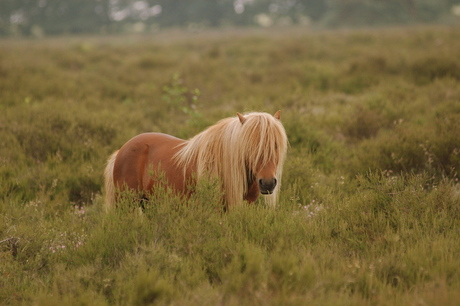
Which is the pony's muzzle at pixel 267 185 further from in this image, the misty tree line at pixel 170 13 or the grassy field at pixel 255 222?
the misty tree line at pixel 170 13

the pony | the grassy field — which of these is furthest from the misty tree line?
the pony

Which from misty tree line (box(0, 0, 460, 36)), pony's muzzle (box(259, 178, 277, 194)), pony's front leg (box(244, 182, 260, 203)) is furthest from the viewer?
misty tree line (box(0, 0, 460, 36))

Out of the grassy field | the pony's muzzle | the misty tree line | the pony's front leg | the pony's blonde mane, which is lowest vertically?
the grassy field

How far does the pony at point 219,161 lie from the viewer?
2.85 m

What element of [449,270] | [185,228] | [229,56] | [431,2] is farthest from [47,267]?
[431,2]

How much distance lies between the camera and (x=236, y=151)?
9.70 feet

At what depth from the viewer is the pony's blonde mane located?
2846 millimetres

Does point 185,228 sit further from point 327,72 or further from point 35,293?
point 327,72

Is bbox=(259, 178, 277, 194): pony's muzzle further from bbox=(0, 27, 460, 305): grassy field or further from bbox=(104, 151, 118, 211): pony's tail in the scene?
bbox=(104, 151, 118, 211): pony's tail

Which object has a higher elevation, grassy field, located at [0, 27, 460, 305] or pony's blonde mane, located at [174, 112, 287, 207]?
pony's blonde mane, located at [174, 112, 287, 207]

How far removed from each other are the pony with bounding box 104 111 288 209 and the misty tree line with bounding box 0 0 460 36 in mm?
40106

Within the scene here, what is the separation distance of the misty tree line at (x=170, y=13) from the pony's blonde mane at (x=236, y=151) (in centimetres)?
4014

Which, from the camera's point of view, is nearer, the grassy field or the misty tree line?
the grassy field

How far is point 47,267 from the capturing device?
2.83 metres
